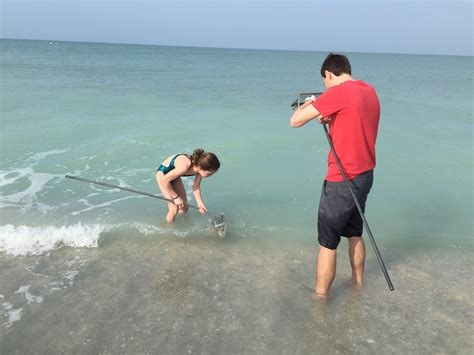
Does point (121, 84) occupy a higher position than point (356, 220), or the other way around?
point (356, 220)

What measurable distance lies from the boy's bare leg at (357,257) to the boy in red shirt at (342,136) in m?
0.24

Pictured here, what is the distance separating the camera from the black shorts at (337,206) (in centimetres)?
297

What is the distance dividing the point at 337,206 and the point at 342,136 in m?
0.52

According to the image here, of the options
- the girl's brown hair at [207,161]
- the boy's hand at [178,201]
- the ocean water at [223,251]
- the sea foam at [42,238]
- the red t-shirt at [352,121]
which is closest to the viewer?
the red t-shirt at [352,121]

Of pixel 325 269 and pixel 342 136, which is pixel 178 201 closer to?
pixel 325 269

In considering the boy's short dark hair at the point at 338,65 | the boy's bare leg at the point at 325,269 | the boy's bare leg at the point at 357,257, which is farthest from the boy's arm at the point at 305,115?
the boy's bare leg at the point at 357,257

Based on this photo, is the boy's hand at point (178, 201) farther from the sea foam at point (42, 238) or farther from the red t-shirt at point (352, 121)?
the red t-shirt at point (352, 121)

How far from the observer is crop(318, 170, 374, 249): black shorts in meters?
2.97

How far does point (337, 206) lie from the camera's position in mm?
2990

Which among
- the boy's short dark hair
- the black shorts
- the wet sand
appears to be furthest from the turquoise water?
the boy's short dark hair

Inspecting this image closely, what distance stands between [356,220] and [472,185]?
443cm

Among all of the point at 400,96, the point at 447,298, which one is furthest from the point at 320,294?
the point at 400,96

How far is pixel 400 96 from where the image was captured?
56.5 ft

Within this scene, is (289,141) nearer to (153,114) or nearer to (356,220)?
(153,114)
